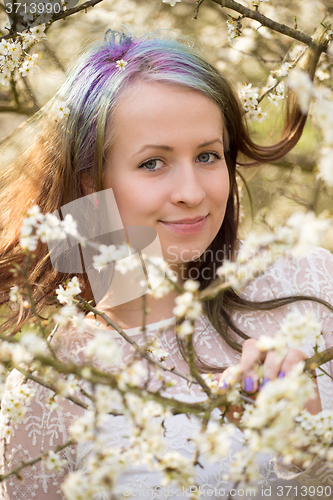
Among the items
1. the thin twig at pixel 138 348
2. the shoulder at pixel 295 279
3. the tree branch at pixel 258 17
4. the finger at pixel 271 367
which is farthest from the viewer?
the shoulder at pixel 295 279

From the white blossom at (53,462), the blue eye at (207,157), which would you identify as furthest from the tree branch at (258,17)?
the white blossom at (53,462)

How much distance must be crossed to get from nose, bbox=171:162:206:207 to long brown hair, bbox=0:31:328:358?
0.91 feet

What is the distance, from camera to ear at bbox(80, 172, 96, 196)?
Result: 1.51 m

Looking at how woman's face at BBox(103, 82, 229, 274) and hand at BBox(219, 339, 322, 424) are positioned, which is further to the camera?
woman's face at BBox(103, 82, 229, 274)

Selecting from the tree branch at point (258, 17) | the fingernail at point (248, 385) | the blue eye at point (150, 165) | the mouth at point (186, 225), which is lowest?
the mouth at point (186, 225)

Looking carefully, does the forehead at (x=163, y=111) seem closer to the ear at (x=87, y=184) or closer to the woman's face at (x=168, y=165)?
the woman's face at (x=168, y=165)

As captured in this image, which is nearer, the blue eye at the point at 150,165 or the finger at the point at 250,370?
the finger at the point at 250,370

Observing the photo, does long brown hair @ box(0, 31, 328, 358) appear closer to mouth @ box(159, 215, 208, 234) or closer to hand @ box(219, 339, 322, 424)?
mouth @ box(159, 215, 208, 234)

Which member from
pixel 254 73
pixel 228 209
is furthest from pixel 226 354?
pixel 254 73

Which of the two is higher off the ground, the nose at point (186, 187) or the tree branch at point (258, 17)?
the tree branch at point (258, 17)

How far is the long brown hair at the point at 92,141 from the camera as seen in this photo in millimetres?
1450

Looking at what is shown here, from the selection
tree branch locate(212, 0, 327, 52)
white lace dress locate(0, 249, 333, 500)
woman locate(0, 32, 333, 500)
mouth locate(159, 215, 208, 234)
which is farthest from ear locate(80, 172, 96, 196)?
tree branch locate(212, 0, 327, 52)

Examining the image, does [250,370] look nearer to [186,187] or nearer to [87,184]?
[186,187]

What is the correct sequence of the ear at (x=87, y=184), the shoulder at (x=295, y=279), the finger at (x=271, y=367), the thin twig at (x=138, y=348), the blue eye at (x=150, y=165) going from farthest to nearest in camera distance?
the shoulder at (x=295, y=279) → the ear at (x=87, y=184) → the blue eye at (x=150, y=165) → the finger at (x=271, y=367) → the thin twig at (x=138, y=348)
